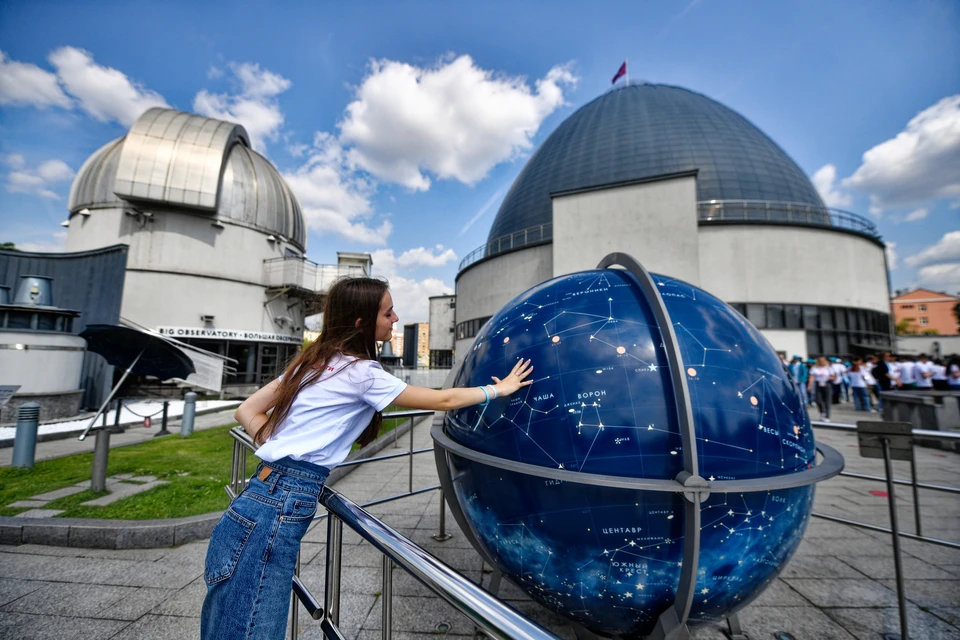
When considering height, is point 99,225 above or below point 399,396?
above

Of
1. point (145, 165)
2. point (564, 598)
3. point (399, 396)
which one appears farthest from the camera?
point (145, 165)

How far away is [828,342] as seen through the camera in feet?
69.9

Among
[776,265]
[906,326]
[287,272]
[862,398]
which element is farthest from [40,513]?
[906,326]

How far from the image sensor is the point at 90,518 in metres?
4.41

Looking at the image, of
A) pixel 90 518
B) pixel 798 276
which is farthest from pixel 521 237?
pixel 90 518

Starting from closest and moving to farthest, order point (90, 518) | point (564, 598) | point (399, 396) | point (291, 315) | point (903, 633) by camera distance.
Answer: point (399, 396), point (564, 598), point (903, 633), point (90, 518), point (291, 315)

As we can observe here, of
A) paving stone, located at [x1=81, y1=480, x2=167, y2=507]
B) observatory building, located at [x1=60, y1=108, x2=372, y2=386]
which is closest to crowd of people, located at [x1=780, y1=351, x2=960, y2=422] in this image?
paving stone, located at [x1=81, y1=480, x2=167, y2=507]

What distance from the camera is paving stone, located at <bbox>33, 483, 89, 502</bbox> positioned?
5.21m

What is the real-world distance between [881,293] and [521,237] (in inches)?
854

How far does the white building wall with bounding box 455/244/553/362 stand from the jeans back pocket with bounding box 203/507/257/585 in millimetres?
20664

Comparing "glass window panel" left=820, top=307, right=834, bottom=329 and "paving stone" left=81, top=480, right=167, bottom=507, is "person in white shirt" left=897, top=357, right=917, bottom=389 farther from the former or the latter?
"paving stone" left=81, top=480, right=167, bottom=507

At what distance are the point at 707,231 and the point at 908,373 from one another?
10.4 metres

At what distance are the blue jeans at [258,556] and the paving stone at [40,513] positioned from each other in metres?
4.81

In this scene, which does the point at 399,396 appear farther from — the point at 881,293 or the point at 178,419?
the point at 881,293
